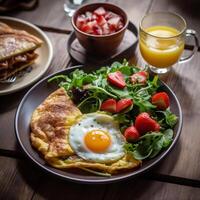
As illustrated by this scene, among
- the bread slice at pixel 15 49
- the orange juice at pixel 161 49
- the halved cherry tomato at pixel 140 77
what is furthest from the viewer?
the bread slice at pixel 15 49

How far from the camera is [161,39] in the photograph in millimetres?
1999

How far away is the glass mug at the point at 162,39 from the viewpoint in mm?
2025

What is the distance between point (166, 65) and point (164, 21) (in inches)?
9.4

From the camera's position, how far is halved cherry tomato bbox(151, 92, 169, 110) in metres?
1.79

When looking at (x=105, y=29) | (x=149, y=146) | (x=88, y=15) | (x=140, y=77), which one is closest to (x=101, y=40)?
(x=105, y=29)

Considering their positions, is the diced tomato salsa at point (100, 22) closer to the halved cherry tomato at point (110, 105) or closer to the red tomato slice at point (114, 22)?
the red tomato slice at point (114, 22)

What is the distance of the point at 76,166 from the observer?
64.2 inches

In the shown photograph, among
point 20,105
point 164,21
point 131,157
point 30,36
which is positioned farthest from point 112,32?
point 131,157

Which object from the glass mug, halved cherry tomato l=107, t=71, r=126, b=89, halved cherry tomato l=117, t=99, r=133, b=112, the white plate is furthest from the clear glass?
the white plate

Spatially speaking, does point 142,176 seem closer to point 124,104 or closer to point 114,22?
point 124,104

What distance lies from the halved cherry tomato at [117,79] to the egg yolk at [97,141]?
23 centimetres

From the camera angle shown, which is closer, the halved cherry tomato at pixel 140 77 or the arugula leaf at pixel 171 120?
the arugula leaf at pixel 171 120

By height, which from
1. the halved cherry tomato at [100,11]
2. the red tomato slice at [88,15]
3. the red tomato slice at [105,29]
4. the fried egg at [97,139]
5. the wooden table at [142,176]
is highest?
the halved cherry tomato at [100,11]

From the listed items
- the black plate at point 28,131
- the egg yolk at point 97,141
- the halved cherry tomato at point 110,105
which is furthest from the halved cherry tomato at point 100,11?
the egg yolk at point 97,141
